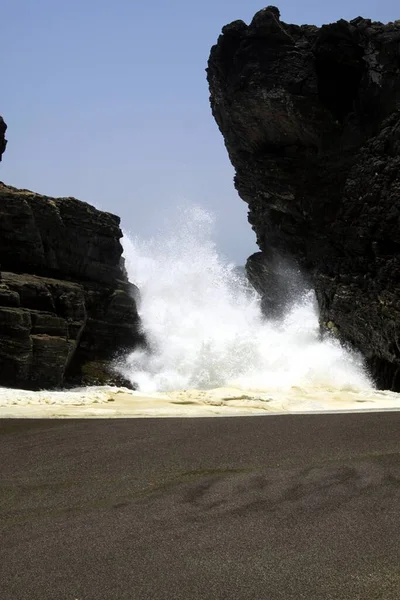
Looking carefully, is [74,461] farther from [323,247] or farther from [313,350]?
[323,247]

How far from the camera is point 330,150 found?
A: 65.4 ft

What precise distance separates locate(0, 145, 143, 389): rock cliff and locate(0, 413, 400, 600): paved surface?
689 centimetres

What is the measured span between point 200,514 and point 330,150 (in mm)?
18022

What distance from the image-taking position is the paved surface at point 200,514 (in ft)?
11.3

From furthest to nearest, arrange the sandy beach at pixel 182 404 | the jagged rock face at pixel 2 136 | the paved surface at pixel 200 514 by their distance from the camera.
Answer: the jagged rock face at pixel 2 136, the sandy beach at pixel 182 404, the paved surface at pixel 200 514

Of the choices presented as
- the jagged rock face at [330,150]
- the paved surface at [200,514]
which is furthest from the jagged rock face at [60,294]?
the jagged rock face at [330,150]

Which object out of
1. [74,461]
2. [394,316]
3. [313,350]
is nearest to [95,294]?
[313,350]

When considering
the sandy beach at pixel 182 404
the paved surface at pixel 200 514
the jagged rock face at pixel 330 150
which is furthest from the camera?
the jagged rock face at pixel 330 150

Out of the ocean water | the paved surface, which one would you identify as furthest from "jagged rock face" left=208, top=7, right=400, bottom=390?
the paved surface

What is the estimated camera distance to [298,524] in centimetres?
427

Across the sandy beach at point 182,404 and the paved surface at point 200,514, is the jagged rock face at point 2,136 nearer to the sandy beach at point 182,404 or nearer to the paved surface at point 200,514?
the sandy beach at point 182,404

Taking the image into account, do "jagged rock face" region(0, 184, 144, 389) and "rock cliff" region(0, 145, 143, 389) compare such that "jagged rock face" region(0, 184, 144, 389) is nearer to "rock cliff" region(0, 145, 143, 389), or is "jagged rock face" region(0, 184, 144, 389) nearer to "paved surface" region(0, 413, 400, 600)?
"rock cliff" region(0, 145, 143, 389)

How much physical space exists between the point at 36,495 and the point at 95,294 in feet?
41.4

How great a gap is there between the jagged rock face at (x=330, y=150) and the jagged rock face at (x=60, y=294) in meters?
7.67
